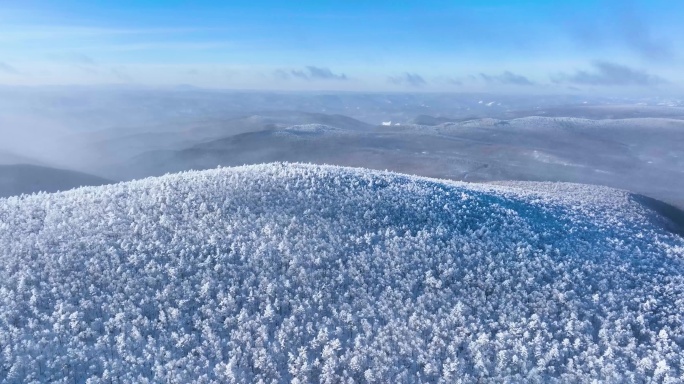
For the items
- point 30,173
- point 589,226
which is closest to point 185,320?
point 589,226

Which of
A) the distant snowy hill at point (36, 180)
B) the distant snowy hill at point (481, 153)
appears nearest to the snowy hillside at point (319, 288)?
the distant snowy hill at point (36, 180)

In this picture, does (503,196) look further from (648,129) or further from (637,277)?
(648,129)

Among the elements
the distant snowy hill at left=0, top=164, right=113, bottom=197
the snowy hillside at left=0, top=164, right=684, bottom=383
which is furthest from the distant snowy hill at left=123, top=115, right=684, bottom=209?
the snowy hillside at left=0, top=164, right=684, bottom=383

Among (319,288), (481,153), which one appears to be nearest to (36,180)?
(319,288)

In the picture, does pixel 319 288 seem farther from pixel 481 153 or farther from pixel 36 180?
pixel 481 153

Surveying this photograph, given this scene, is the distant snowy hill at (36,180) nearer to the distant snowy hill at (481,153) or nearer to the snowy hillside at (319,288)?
the distant snowy hill at (481,153)
